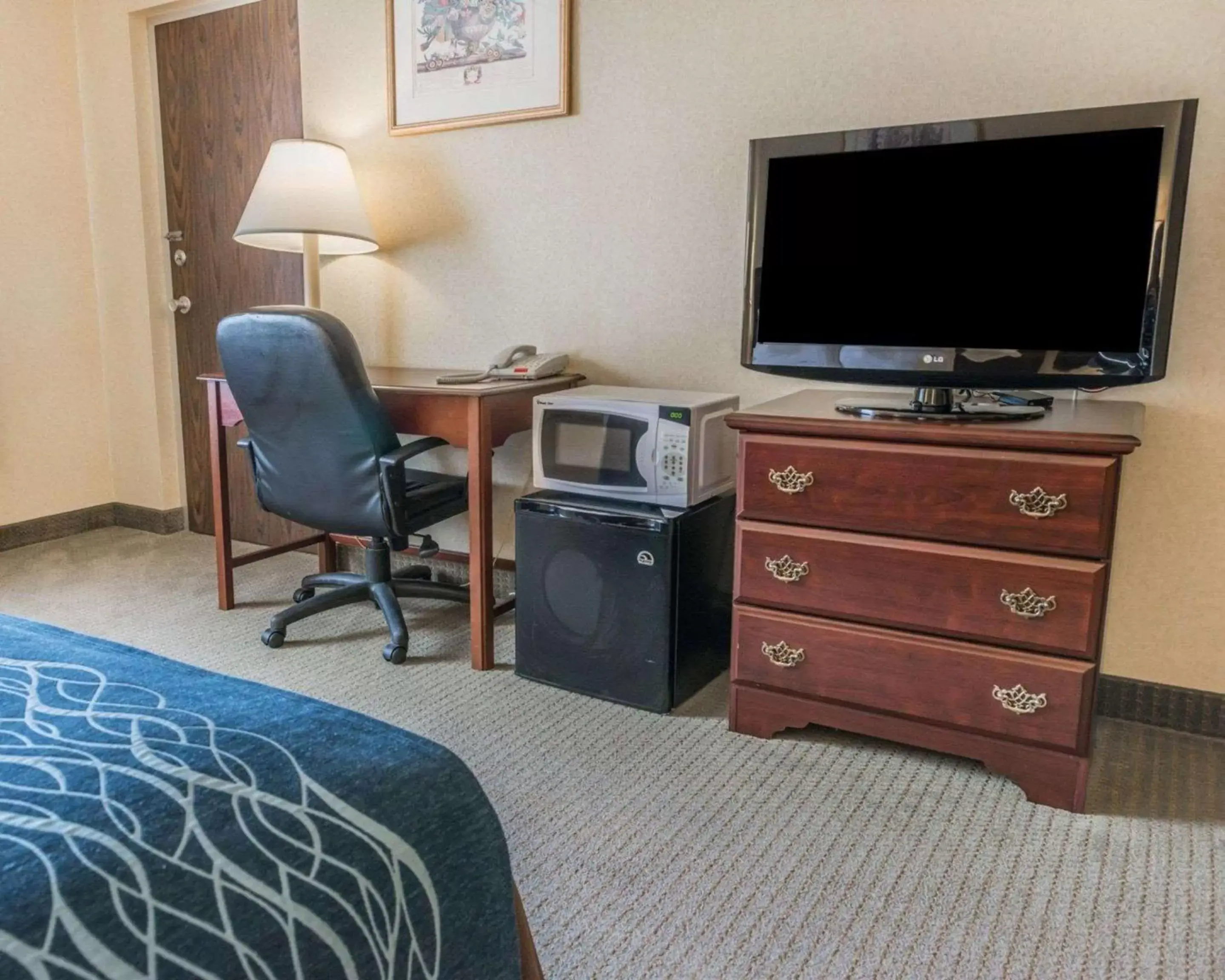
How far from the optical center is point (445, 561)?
10.2 ft

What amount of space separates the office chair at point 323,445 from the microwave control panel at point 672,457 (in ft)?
1.97

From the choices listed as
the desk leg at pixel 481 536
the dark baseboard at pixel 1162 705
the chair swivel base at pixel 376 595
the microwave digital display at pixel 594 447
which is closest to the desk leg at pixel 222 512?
the chair swivel base at pixel 376 595

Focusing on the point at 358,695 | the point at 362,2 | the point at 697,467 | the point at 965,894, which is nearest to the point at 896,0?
the point at 697,467

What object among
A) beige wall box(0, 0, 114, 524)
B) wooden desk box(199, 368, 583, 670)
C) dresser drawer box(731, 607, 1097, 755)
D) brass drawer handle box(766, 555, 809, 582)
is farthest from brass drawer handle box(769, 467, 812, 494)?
beige wall box(0, 0, 114, 524)

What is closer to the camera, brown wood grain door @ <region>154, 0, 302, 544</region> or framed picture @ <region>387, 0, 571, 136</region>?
framed picture @ <region>387, 0, 571, 136</region>

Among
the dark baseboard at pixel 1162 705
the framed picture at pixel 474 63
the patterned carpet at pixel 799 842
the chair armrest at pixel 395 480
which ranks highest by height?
the framed picture at pixel 474 63

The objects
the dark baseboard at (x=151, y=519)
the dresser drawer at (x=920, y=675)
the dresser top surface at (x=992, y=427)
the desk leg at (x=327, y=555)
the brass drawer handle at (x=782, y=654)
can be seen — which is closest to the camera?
the dresser top surface at (x=992, y=427)

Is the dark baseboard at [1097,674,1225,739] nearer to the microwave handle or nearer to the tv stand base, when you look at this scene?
the tv stand base

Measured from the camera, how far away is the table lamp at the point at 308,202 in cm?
271

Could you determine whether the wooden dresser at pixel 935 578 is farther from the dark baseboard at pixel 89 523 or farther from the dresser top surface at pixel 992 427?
the dark baseboard at pixel 89 523

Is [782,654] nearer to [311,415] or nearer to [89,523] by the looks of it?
[311,415]

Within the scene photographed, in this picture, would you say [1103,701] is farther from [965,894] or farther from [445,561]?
[445,561]

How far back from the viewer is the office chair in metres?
2.19

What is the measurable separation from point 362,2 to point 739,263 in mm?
1570
